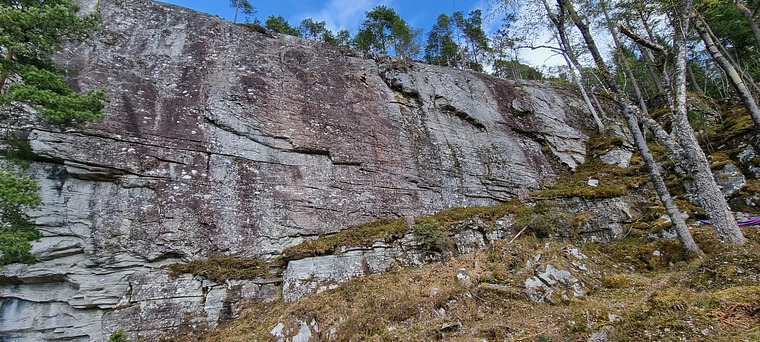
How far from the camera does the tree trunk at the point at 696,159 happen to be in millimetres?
6633

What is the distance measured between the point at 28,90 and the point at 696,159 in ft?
44.7

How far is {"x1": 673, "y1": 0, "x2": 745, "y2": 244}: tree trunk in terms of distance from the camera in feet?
21.8

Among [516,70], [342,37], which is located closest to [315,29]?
[342,37]

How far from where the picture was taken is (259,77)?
1212cm

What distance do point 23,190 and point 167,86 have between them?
204 inches

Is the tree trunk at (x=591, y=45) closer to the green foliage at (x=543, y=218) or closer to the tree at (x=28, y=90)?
the green foliage at (x=543, y=218)

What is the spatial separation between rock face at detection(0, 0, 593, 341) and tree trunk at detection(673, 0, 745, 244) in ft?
19.4

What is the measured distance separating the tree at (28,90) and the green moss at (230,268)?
2803 mm

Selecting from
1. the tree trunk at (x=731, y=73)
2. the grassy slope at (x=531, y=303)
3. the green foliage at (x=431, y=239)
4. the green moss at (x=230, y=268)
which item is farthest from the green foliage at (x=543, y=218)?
the green moss at (x=230, y=268)

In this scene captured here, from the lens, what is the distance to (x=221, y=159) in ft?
31.9

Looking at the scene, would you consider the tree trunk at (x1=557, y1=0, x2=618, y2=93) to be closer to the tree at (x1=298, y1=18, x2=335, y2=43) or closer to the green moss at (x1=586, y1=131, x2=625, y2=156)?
the green moss at (x1=586, y1=131, x2=625, y2=156)

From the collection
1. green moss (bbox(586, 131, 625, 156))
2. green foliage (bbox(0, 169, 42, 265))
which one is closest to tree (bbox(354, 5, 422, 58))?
green moss (bbox(586, 131, 625, 156))

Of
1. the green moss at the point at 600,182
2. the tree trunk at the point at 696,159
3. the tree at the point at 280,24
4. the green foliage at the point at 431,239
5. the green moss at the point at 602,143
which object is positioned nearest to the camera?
the tree trunk at the point at 696,159

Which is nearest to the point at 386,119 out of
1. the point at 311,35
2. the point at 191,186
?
the point at 191,186
